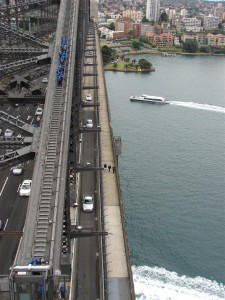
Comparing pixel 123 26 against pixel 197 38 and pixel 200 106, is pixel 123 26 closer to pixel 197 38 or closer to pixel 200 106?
pixel 197 38

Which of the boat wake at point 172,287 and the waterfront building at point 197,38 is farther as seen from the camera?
the waterfront building at point 197,38

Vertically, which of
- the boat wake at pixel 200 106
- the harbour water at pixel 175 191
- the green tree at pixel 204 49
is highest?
the green tree at pixel 204 49

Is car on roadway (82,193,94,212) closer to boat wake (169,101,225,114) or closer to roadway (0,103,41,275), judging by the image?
roadway (0,103,41,275)

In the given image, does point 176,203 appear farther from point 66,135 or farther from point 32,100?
point 66,135

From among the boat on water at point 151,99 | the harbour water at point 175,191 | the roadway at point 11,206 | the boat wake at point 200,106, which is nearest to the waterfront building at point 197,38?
the harbour water at point 175,191

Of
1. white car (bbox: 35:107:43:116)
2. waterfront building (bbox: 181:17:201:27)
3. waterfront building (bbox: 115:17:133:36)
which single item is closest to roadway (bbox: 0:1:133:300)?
white car (bbox: 35:107:43:116)

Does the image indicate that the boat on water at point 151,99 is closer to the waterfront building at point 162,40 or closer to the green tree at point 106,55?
the green tree at point 106,55
